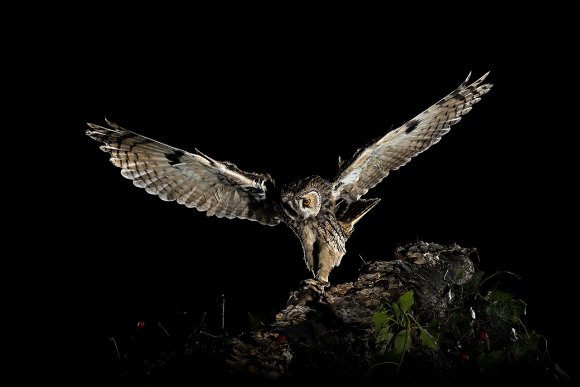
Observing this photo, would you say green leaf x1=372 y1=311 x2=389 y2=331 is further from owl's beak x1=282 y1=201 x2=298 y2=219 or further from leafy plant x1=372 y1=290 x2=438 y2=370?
owl's beak x1=282 y1=201 x2=298 y2=219

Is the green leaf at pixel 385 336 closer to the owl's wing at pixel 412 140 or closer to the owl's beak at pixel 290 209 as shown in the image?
the owl's beak at pixel 290 209

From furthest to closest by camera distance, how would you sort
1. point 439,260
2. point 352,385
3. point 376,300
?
point 439,260 < point 376,300 < point 352,385

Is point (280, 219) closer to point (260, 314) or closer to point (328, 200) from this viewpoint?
point (328, 200)

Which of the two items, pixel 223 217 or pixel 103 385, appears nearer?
pixel 103 385

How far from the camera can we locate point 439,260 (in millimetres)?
3203

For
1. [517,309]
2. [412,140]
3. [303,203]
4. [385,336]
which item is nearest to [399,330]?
[385,336]

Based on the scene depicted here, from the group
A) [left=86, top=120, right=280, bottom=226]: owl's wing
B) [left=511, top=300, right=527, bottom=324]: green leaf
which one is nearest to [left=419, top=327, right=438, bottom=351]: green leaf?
[left=511, top=300, right=527, bottom=324]: green leaf

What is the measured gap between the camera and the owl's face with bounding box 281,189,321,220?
3299 mm

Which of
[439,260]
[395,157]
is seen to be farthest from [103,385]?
[395,157]

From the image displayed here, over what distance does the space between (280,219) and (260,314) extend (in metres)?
0.75

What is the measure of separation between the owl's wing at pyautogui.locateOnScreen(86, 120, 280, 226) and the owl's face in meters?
0.21

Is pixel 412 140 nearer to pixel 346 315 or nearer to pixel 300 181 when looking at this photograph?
pixel 300 181

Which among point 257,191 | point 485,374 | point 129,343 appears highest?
point 257,191

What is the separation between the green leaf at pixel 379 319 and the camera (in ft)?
8.38
